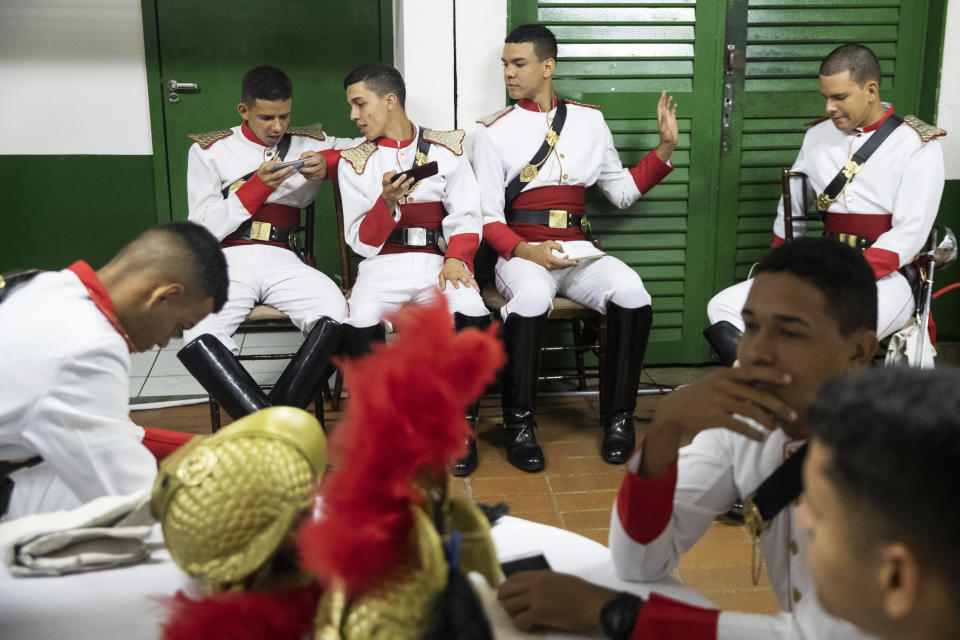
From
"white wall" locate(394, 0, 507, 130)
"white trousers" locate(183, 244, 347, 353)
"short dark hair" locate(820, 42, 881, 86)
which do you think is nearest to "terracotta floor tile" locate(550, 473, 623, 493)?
"white trousers" locate(183, 244, 347, 353)

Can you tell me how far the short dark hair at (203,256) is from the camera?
5.44 feet

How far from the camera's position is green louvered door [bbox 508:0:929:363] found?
358 cm

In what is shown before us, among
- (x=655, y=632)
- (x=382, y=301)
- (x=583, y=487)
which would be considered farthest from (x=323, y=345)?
(x=655, y=632)

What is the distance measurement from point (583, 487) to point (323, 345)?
3.22ft

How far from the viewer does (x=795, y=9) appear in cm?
363

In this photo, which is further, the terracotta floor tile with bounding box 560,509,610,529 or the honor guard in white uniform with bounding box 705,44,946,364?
the honor guard in white uniform with bounding box 705,44,946,364

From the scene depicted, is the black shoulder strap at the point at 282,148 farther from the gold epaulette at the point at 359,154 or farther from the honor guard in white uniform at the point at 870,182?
the honor guard in white uniform at the point at 870,182

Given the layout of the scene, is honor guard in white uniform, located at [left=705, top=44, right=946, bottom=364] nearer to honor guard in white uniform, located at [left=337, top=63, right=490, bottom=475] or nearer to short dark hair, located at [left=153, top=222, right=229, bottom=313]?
honor guard in white uniform, located at [left=337, top=63, right=490, bottom=475]

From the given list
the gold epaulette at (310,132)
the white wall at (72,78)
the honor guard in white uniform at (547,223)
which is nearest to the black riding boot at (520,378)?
the honor guard in white uniform at (547,223)

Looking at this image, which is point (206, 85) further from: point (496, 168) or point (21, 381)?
point (21, 381)

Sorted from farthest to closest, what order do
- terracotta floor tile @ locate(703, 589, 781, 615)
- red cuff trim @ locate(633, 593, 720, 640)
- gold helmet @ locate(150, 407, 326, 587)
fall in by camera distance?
1. terracotta floor tile @ locate(703, 589, 781, 615)
2. red cuff trim @ locate(633, 593, 720, 640)
3. gold helmet @ locate(150, 407, 326, 587)

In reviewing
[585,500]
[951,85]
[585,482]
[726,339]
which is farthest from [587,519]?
[951,85]

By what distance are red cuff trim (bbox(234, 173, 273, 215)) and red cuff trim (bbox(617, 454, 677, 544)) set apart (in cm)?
235

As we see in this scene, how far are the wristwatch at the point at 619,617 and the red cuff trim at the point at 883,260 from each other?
7.87ft
